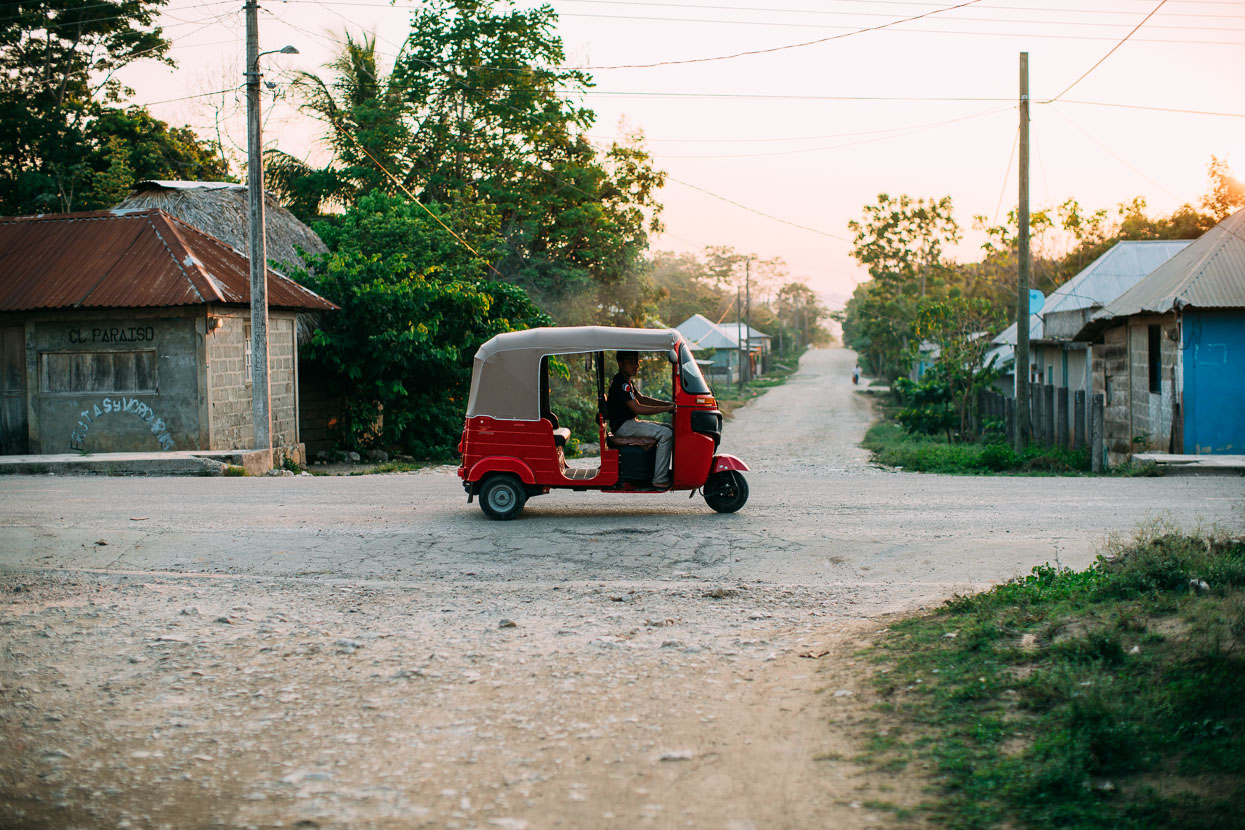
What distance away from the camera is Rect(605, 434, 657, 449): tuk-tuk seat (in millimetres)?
10180

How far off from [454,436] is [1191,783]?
20.3 metres

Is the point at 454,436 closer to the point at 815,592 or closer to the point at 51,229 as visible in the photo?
the point at 51,229

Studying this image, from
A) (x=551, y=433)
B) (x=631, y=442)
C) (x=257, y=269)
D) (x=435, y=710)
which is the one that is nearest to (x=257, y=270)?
(x=257, y=269)

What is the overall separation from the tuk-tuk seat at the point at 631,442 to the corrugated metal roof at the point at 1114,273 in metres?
20.1

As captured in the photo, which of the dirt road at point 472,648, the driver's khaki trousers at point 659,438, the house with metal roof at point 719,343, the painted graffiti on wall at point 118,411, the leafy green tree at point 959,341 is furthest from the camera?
the house with metal roof at point 719,343

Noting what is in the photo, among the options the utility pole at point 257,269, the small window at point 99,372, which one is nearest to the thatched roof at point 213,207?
the small window at point 99,372

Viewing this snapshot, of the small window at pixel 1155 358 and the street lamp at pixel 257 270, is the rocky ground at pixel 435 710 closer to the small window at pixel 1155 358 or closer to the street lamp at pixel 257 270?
the street lamp at pixel 257 270

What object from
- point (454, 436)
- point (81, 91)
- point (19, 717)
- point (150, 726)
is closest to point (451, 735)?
point (150, 726)

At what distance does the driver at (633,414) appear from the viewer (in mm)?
10164

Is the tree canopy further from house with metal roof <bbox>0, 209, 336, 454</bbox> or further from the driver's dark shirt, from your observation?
the driver's dark shirt

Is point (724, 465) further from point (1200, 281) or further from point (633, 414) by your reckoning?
point (1200, 281)

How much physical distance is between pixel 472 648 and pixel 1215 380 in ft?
51.4

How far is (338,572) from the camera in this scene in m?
8.37

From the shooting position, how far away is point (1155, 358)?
18984 millimetres
